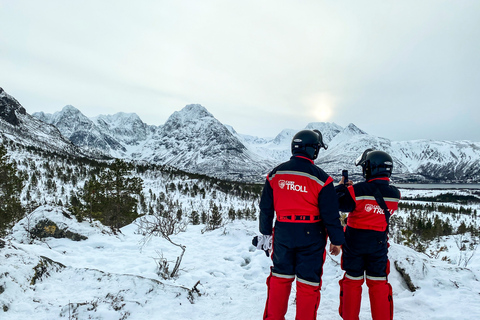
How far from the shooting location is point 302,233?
3.29 m

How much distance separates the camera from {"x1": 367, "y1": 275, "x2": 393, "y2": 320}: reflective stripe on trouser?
3.46 m

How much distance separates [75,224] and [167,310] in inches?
251

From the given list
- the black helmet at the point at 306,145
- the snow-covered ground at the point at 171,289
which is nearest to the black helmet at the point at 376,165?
the black helmet at the point at 306,145

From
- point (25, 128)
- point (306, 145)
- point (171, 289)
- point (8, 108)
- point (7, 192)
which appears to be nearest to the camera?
point (306, 145)

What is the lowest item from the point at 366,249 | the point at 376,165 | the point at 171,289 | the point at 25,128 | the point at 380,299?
the point at 171,289

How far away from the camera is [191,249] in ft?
25.0

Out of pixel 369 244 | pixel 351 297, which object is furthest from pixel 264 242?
pixel 369 244

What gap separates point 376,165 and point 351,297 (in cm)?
210

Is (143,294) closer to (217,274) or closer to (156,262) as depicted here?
(156,262)

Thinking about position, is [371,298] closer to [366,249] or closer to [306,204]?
[366,249]

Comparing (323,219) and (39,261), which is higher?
(323,219)

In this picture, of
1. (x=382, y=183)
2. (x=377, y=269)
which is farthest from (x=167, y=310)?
(x=382, y=183)

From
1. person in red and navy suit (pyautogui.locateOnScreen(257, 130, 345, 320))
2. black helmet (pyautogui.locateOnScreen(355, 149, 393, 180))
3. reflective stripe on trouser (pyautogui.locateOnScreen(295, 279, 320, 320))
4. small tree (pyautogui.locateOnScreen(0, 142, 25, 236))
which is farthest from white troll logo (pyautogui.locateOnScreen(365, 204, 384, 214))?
small tree (pyautogui.locateOnScreen(0, 142, 25, 236))

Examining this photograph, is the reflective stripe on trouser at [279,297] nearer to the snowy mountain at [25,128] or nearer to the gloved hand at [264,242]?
the gloved hand at [264,242]
